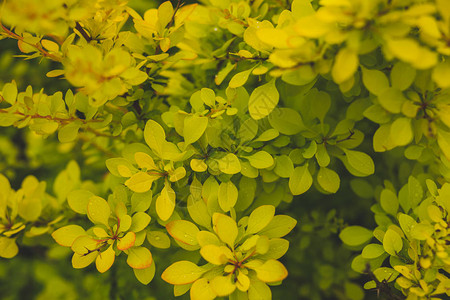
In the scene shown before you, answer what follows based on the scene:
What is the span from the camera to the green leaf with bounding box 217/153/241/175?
3.11 feet

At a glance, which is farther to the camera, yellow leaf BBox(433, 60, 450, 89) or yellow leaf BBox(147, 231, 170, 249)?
yellow leaf BBox(147, 231, 170, 249)

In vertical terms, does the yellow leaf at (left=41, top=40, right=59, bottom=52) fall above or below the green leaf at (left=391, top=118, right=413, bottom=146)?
above

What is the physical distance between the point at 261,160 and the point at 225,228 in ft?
0.67

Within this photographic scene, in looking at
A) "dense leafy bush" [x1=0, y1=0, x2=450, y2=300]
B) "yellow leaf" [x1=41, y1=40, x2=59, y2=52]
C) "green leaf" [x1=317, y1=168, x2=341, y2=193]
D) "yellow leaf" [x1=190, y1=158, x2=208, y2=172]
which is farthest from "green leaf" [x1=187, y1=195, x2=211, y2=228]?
"yellow leaf" [x1=41, y1=40, x2=59, y2=52]

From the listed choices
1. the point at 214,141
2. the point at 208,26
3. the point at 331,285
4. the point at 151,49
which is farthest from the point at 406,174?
the point at 151,49

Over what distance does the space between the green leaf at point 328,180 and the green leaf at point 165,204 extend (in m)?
0.41

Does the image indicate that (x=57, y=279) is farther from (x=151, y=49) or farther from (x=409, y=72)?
(x=409, y=72)

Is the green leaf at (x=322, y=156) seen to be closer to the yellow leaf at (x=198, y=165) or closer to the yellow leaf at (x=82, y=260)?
the yellow leaf at (x=198, y=165)

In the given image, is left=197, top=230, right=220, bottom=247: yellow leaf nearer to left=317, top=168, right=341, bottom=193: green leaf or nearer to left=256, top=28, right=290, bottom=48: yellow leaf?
left=317, top=168, right=341, bottom=193: green leaf

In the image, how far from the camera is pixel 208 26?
128cm

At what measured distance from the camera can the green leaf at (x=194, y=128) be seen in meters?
0.97

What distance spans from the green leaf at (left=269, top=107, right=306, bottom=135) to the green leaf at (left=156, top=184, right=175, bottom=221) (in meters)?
0.33

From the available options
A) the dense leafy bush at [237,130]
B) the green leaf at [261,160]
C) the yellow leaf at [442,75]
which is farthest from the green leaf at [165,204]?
the yellow leaf at [442,75]

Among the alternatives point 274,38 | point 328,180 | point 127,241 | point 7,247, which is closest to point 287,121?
point 328,180
